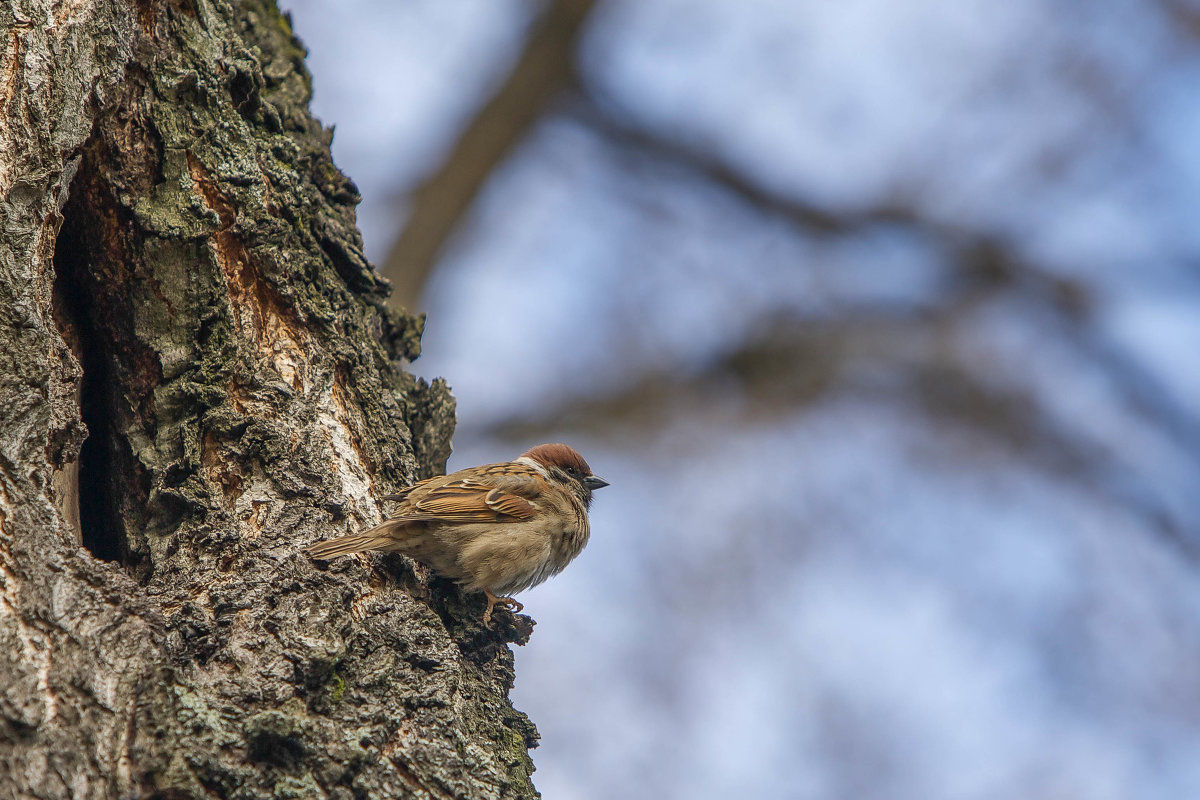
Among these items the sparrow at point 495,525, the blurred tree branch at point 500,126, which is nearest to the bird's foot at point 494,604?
the sparrow at point 495,525

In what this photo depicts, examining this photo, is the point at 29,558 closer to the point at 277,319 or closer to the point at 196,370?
the point at 196,370

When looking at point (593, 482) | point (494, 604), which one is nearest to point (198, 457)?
point (494, 604)

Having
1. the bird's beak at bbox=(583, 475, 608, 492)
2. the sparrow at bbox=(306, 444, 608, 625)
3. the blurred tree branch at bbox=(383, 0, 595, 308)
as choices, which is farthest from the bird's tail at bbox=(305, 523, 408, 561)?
the blurred tree branch at bbox=(383, 0, 595, 308)

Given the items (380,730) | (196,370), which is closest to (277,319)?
(196,370)

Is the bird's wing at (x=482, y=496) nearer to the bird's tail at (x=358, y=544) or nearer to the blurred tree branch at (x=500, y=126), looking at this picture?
the bird's tail at (x=358, y=544)

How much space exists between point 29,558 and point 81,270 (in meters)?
0.98

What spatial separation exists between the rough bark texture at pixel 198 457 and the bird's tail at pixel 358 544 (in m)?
0.03

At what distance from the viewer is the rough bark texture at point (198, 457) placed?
5.30 ft

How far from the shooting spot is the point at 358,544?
2.26m

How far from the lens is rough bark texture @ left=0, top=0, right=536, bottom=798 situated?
1.62 meters

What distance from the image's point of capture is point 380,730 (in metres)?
1.79

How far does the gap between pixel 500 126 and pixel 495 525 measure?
3.43 m

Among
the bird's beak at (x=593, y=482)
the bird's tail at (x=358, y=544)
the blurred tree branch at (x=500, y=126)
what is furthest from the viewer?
the blurred tree branch at (x=500, y=126)

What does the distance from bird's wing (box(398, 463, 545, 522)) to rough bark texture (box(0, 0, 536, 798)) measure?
0.39ft
